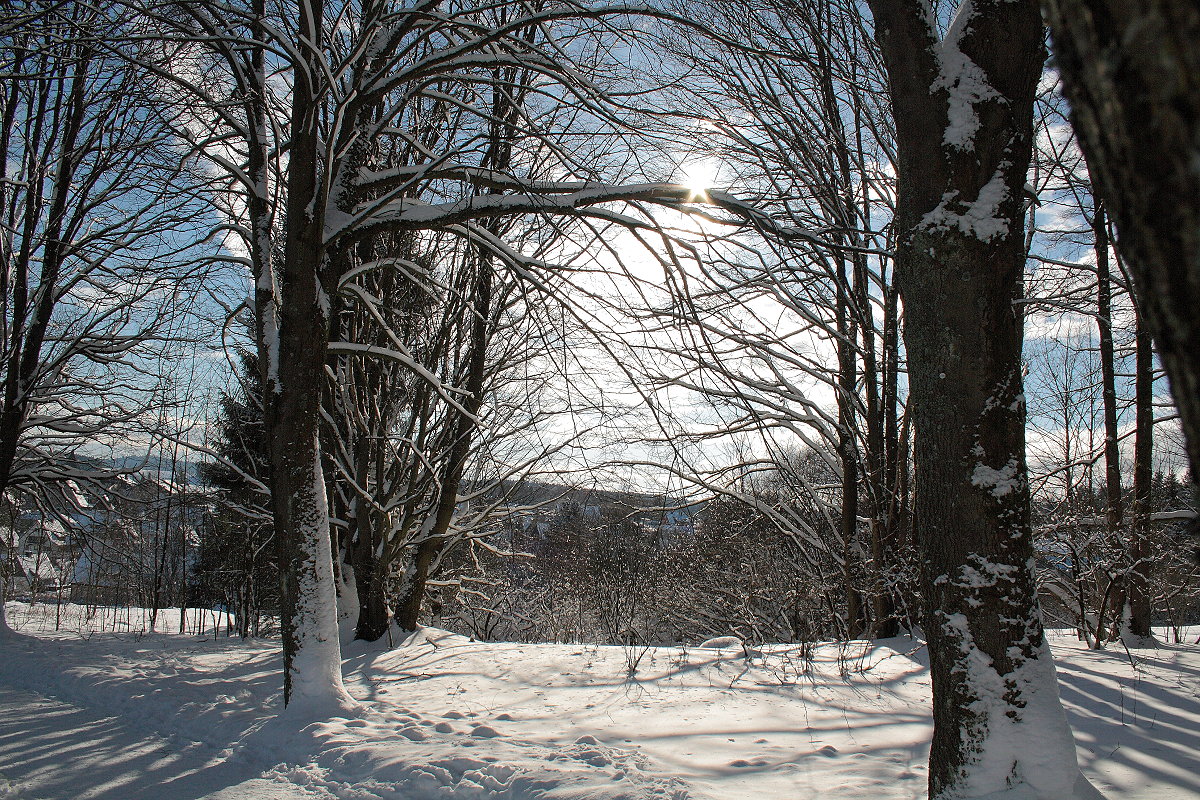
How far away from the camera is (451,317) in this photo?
33.3 ft

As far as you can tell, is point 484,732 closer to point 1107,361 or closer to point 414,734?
point 414,734

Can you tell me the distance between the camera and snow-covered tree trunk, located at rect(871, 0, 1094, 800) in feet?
9.39

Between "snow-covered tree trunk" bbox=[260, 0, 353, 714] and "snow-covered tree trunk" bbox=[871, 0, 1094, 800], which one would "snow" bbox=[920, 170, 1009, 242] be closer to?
"snow-covered tree trunk" bbox=[871, 0, 1094, 800]

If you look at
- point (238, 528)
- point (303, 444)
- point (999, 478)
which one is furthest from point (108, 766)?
point (238, 528)

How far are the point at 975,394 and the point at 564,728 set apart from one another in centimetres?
347

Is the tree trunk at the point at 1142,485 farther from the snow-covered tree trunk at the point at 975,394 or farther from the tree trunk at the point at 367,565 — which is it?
the tree trunk at the point at 367,565

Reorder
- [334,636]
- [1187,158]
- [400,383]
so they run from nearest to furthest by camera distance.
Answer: [1187,158]
[334,636]
[400,383]

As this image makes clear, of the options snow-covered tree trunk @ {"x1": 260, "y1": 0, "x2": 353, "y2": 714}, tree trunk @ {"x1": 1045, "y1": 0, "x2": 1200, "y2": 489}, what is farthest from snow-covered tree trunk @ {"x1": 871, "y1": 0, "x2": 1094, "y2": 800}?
snow-covered tree trunk @ {"x1": 260, "y1": 0, "x2": 353, "y2": 714}

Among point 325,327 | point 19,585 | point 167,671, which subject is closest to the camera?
point 325,327

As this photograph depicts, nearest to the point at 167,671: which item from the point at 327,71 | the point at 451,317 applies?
the point at 451,317

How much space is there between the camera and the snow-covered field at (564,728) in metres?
3.58

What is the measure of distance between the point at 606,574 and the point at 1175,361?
2523 cm

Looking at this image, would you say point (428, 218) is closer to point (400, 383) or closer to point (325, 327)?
point (325, 327)

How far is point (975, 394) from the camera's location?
3.08 meters
